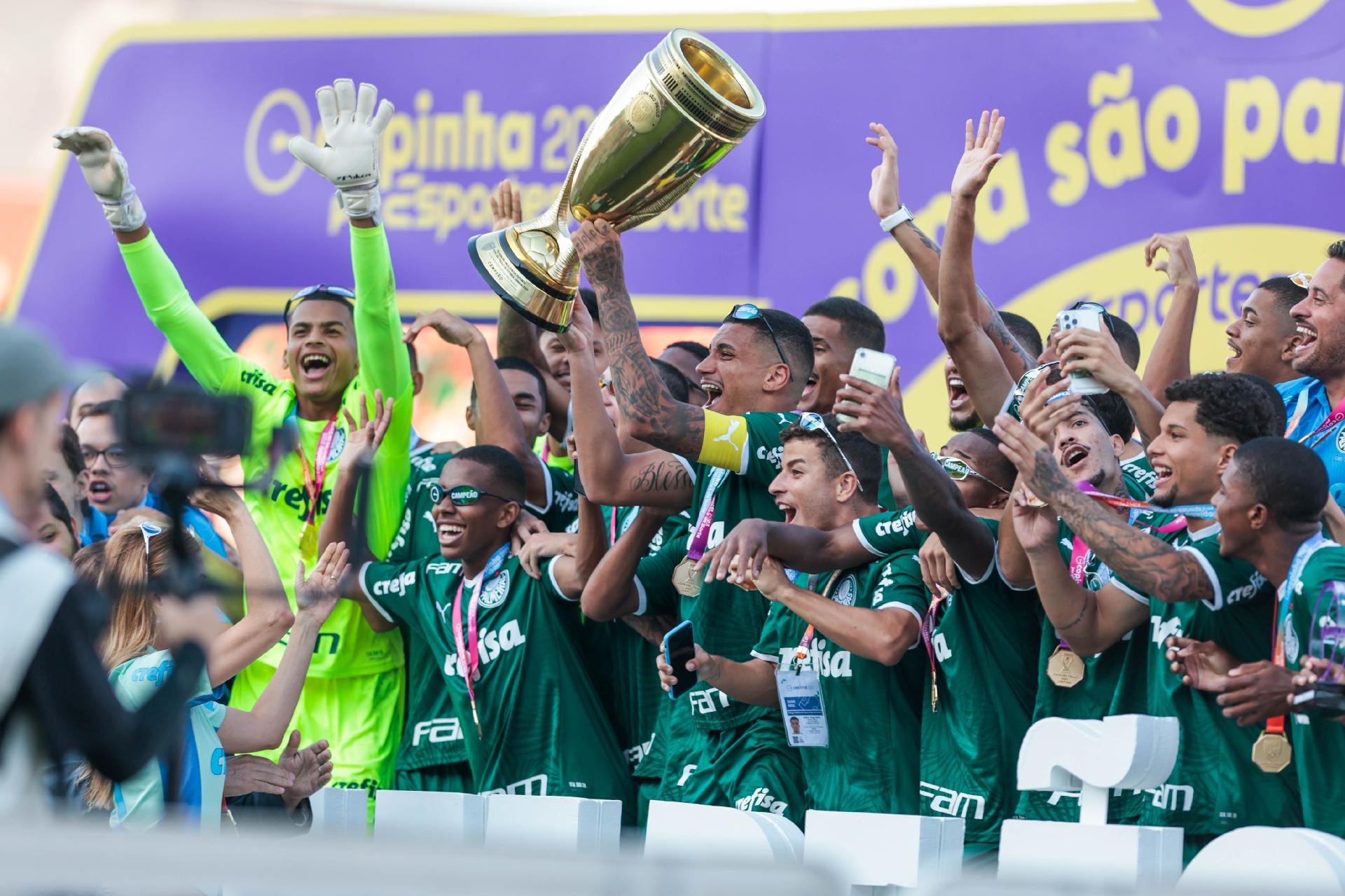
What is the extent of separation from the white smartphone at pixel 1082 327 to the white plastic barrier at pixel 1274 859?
4.84 feet

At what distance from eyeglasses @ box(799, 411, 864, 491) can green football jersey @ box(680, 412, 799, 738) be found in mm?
69

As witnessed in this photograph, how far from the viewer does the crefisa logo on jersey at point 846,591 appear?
479 centimetres

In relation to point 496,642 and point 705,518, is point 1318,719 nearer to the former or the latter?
point 705,518

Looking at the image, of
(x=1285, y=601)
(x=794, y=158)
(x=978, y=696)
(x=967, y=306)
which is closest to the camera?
(x=1285, y=601)

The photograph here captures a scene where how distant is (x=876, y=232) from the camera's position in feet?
23.2

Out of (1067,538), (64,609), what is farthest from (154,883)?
(1067,538)

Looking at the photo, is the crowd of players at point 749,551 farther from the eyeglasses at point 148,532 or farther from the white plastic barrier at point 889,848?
the white plastic barrier at point 889,848

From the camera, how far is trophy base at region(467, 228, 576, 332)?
4582 millimetres

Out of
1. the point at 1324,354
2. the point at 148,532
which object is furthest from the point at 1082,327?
the point at 148,532

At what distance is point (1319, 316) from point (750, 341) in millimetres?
1630

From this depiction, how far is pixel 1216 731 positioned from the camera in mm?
3984

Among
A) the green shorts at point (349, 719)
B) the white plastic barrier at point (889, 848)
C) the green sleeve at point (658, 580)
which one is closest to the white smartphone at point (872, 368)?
the green sleeve at point (658, 580)

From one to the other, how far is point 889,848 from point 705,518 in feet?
4.90

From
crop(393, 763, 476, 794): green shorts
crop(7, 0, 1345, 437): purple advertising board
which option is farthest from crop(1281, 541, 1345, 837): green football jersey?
crop(7, 0, 1345, 437): purple advertising board
